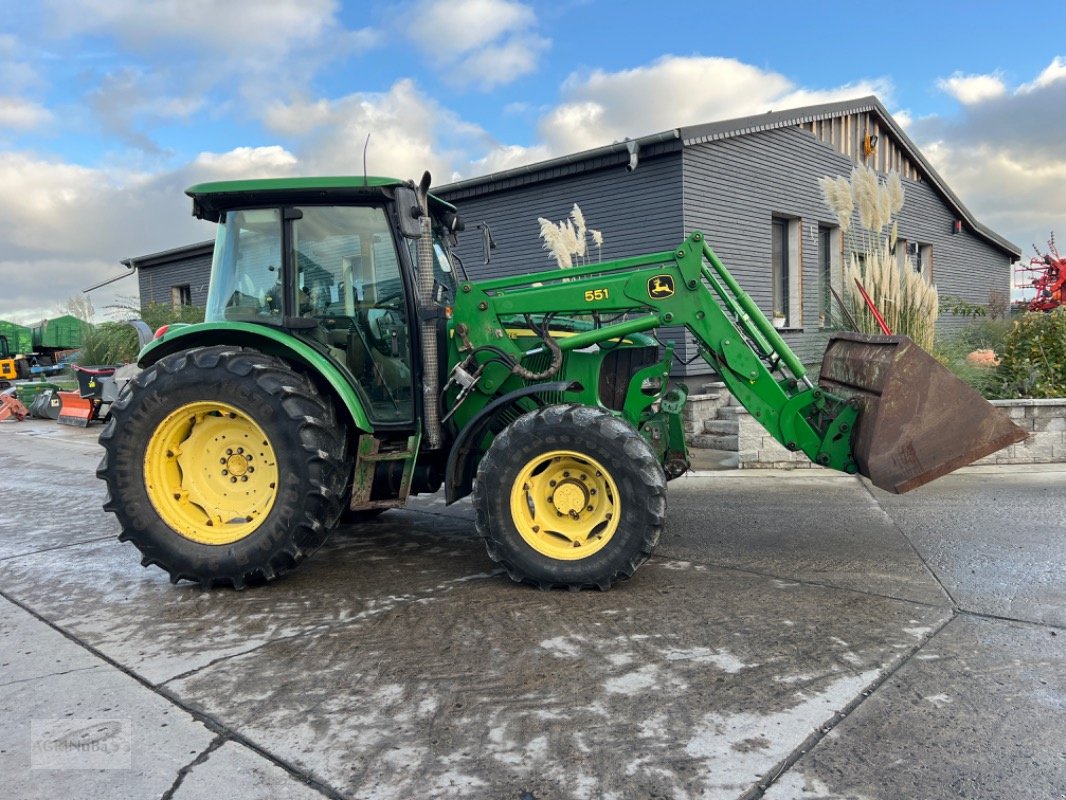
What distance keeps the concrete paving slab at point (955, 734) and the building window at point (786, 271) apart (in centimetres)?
1009

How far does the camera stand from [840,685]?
296 cm

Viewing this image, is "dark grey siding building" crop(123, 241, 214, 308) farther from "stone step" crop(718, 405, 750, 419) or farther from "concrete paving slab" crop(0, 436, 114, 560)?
"stone step" crop(718, 405, 750, 419)

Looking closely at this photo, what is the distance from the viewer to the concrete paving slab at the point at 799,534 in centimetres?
437

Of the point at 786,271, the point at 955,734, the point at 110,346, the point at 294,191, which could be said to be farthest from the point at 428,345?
the point at 110,346

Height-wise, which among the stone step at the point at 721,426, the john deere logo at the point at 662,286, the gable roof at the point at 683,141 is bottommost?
the stone step at the point at 721,426

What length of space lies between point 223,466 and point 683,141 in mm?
8105

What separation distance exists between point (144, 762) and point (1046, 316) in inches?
385

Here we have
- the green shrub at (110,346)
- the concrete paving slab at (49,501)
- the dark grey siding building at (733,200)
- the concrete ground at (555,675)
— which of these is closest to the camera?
the concrete ground at (555,675)

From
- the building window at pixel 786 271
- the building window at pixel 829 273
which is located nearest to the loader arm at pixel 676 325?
the building window at pixel 829 273

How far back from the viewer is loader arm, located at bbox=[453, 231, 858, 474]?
175 inches

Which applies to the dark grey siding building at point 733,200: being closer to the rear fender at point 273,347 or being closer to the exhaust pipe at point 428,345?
the exhaust pipe at point 428,345

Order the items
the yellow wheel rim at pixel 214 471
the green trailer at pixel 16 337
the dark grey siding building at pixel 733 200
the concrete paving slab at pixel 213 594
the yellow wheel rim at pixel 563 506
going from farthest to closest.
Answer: the green trailer at pixel 16 337 < the dark grey siding building at pixel 733 200 < the yellow wheel rim at pixel 214 471 < the yellow wheel rim at pixel 563 506 < the concrete paving slab at pixel 213 594

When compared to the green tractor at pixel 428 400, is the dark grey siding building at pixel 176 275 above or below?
above

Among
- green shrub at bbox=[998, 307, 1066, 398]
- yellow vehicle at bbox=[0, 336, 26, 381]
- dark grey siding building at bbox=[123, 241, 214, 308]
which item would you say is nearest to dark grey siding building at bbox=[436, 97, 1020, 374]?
green shrub at bbox=[998, 307, 1066, 398]
